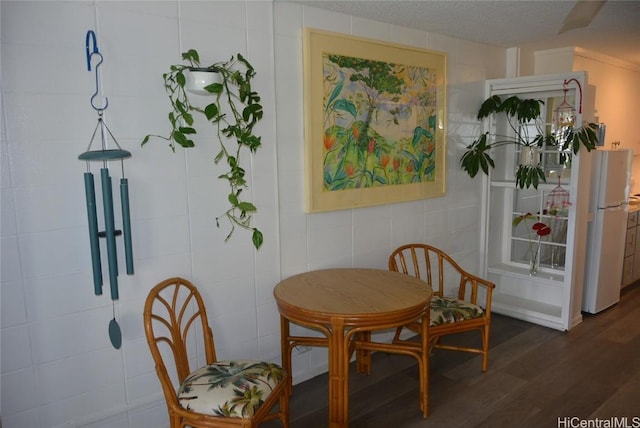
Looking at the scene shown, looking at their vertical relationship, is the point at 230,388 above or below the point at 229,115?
below

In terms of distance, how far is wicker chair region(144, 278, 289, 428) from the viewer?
1.76m

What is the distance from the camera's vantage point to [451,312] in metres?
2.71

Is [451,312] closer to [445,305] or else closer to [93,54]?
[445,305]

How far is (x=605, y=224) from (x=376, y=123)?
220 cm

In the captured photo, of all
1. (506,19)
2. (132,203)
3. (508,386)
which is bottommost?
(508,386)

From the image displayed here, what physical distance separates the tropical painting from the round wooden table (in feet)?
1.98

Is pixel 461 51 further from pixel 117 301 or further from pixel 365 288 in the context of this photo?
pixel 117 301

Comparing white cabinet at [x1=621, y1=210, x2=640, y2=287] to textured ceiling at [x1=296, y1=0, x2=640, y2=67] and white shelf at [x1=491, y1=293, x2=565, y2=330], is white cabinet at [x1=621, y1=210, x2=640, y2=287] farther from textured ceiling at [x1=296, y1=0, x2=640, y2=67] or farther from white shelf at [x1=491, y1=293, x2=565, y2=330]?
textured ceiling at [x1=296, y1=0, x2=640, y2=67]

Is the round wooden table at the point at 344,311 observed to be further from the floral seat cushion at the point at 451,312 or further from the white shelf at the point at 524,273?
the white shelf at the point at 524,273

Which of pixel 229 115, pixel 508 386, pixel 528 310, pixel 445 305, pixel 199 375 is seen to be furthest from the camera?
pixel 528 310

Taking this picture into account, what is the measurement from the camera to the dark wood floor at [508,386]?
2365mm

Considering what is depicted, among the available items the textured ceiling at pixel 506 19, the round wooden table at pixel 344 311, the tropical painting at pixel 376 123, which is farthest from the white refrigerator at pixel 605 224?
the round wooden table at pixel 344 311

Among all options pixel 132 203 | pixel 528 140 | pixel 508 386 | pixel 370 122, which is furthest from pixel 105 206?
pixel 528 140

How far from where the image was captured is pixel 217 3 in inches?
86.9
